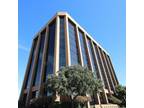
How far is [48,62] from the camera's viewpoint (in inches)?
2299

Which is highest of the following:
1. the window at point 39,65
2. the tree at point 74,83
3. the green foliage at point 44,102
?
the window at point 39,65

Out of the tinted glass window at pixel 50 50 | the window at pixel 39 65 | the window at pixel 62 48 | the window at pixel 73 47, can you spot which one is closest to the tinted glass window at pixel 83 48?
the window at pixel 73 47

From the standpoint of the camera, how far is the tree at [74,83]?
39031 millimetres

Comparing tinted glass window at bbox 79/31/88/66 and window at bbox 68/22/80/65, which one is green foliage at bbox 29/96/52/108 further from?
tinted glass window at bbox 79/31/88/66

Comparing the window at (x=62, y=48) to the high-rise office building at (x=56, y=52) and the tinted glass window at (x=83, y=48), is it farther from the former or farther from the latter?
the tinted glass window at (x=83, y=48)

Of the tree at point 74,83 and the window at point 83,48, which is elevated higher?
the window at point 83,48

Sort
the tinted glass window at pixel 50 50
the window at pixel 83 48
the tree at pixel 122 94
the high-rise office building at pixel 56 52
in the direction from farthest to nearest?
the tree at pixel 122 94 → the window at pixel 83 48 → the tinted glass window at pixel 50 50 → the high-rise office building at pixel 56 52

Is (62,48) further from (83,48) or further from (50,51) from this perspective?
(83,48)

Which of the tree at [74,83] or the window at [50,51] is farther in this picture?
the window at [50,51]

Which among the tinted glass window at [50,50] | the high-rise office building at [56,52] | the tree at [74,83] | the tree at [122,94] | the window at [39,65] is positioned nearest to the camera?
the tree at [74,83]

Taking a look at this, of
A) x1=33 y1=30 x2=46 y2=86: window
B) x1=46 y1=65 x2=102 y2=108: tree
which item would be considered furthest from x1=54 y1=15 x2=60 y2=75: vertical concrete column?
x1=33 y1=30 x2=46 y2=86: window

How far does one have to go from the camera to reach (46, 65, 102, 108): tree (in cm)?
3903

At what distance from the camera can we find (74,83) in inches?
1539
